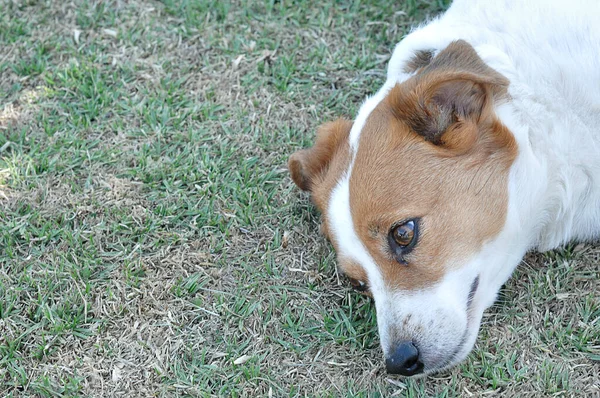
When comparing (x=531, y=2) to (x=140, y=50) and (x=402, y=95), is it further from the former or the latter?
(x=140, y=50)

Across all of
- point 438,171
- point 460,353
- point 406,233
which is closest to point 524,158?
point 438,171

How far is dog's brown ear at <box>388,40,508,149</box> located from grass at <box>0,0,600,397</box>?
100 centimetres

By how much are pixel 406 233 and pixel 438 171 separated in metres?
0.37

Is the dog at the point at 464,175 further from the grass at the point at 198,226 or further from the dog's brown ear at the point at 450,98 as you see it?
the grass at the point at 198,226

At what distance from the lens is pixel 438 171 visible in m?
3.76

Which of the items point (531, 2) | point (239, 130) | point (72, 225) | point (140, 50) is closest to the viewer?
point (531, 2)

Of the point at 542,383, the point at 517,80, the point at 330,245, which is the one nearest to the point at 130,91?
the point at 330,245

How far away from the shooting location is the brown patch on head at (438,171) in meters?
3.67

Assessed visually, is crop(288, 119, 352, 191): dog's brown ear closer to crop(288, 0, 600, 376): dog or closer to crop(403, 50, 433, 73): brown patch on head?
crop(288, 0, 600, 376): dog

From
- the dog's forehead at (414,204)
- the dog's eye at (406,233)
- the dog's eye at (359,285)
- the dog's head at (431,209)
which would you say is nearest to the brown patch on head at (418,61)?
the dog's head at (431,209)

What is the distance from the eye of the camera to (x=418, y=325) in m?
3.68

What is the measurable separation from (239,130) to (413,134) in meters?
1.72

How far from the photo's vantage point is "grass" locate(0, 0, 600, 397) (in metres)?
3.94

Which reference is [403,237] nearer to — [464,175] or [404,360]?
[464,175]
